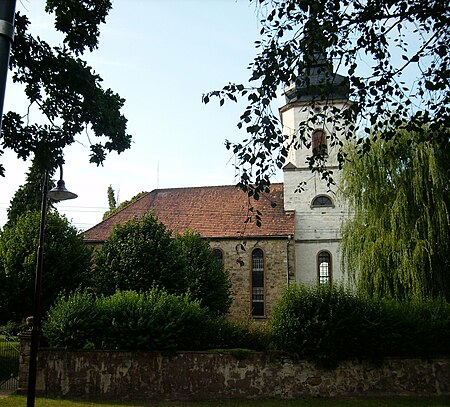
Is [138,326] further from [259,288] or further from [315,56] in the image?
[259,288]

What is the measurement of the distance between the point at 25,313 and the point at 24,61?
16094 millimetres

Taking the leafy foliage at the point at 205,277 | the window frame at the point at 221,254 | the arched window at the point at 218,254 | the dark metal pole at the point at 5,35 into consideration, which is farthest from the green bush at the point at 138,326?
the dark metal pole at the point at 5,35

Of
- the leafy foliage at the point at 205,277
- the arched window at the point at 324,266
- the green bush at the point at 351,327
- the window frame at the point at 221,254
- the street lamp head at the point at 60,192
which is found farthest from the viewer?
the window frame at the point at 221,254

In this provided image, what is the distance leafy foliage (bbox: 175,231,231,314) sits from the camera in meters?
24.7

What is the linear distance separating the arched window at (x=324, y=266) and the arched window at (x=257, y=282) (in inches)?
128

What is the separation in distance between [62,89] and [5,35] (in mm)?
7006

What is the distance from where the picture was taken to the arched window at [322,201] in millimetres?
29766

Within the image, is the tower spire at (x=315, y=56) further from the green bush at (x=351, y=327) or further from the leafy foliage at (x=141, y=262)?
the leafy foliage at (x=141, y=262)

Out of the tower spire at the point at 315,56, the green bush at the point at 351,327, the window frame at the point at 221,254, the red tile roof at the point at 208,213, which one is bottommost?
the green bush at the point at 351,327

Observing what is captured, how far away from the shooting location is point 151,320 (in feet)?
51.7

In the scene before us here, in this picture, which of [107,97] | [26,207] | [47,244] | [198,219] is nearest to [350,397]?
[107,97]

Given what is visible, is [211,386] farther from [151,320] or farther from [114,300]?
[114,300]

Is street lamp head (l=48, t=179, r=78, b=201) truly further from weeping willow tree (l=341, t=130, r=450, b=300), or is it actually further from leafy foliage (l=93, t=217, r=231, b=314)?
weeping willow tree (l=341, t=130, r=450, b=300)

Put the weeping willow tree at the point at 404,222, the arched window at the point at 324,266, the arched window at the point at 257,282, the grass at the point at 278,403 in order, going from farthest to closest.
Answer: the arched window at the point at 257,282, the arched window at the point at 324,266, the weeping willow tree at the point at 404,222, the grass at the point at 278,403
